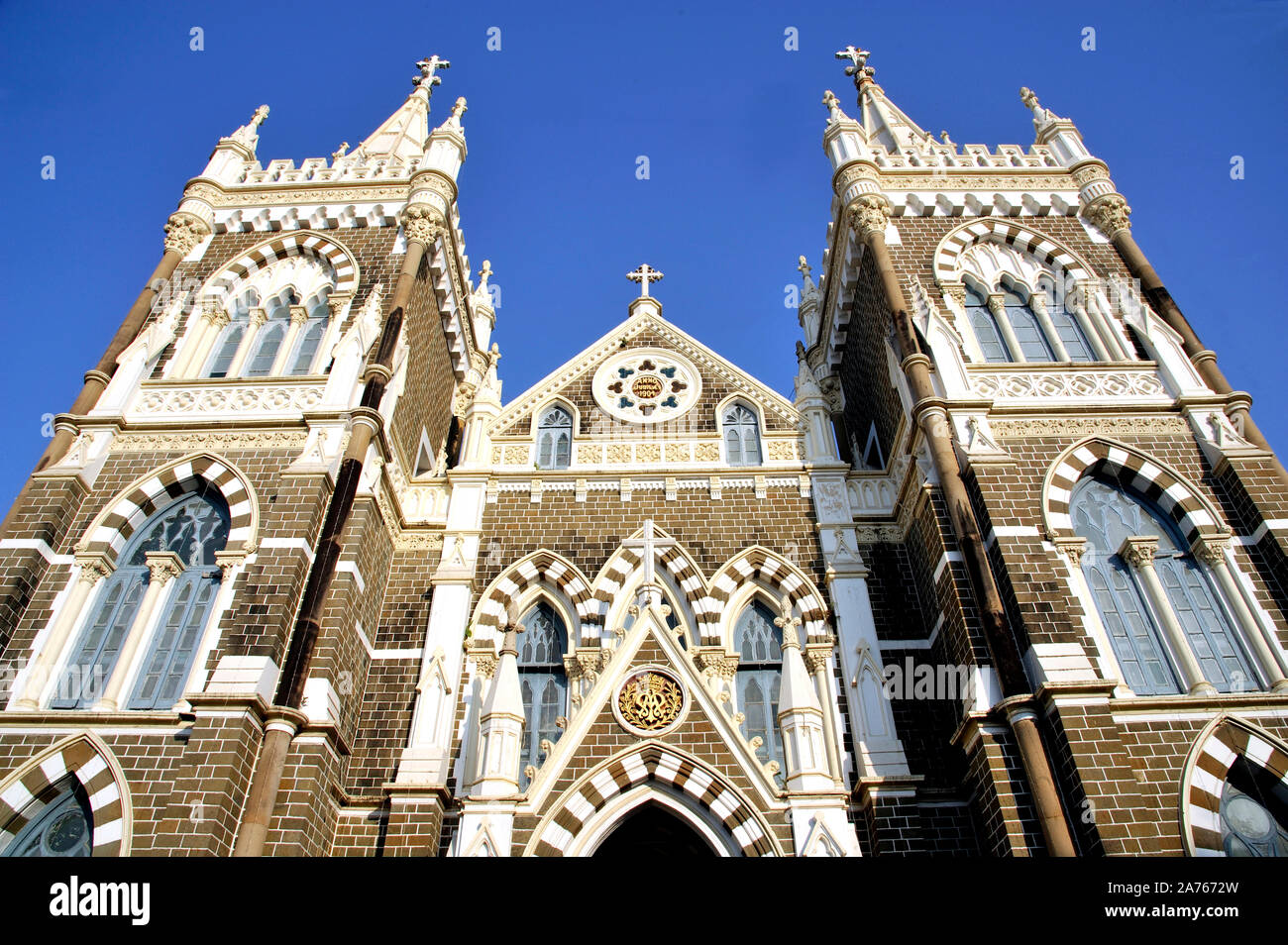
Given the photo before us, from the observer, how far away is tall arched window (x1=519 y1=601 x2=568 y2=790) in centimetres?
1285

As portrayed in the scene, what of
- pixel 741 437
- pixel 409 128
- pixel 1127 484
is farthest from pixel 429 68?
pixel 1127 484

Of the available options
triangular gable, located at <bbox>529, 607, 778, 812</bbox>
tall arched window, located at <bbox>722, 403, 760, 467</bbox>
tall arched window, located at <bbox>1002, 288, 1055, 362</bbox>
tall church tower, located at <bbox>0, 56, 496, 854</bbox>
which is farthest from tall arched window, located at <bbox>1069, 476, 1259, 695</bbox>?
tall church tower, located at <bbox>0, 56, 496, 854</bbox>

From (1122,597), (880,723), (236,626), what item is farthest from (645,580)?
(1122,597)

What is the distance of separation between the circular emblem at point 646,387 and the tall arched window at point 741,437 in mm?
1535

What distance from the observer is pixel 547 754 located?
11.7m

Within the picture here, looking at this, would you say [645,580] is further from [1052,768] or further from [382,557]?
[1052,768]

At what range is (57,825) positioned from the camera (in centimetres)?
1060

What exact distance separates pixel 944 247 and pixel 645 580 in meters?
9.34

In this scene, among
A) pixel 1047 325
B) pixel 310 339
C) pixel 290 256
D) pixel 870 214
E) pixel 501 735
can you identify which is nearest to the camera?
pixel 501 735

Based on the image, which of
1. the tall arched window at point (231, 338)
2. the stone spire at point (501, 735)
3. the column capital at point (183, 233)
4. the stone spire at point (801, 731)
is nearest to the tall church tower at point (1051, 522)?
the stone spire at point (801, 731)

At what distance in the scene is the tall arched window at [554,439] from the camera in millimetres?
16750

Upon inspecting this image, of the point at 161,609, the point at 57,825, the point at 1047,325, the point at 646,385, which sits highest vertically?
the point at 646,385

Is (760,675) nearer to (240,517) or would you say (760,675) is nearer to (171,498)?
(240,517)

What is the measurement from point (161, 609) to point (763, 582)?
898 cm
